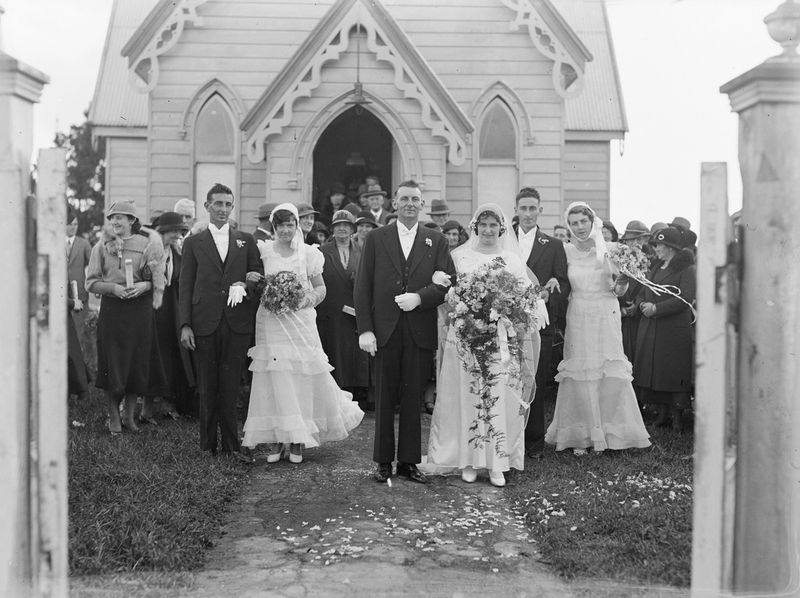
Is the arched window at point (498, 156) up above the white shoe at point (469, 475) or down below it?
above

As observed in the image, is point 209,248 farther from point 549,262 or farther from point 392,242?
point 549,262

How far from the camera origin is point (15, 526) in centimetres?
405

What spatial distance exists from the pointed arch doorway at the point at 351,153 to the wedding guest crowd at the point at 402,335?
9269mm

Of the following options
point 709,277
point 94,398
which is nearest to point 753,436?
point 709,277

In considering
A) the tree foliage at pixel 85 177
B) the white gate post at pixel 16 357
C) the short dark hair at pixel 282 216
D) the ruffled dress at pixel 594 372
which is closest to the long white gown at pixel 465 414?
the ruffled dress at pixel 594 372

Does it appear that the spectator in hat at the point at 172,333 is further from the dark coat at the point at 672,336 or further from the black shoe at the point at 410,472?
the dark coat at the point at 672,336

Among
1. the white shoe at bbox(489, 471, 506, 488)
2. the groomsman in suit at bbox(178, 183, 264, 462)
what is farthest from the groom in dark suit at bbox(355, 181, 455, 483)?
the groomsman in suit at bbox(178, 183, 264, 462)

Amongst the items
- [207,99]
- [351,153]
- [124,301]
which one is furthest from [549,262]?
[351,153]

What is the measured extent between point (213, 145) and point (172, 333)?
22.0ft

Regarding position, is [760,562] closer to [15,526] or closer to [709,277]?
[709,277]

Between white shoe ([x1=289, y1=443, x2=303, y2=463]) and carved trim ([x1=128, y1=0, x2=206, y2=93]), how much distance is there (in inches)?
376

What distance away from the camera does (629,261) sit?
8484mm

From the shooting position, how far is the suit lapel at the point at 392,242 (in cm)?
782

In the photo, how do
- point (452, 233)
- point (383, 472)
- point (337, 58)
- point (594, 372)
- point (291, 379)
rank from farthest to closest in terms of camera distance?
point (337, 58) → point (452, 233) → point (594, 372) → point (291, 379) → point (383, 472)
